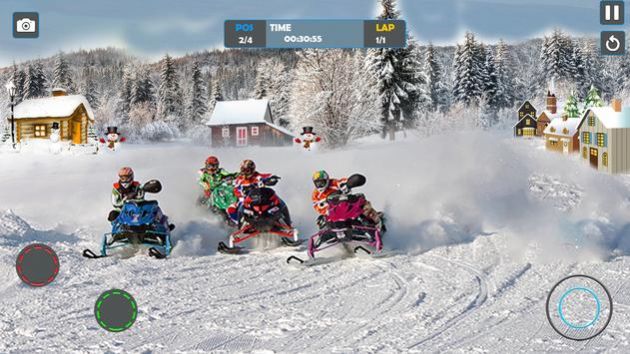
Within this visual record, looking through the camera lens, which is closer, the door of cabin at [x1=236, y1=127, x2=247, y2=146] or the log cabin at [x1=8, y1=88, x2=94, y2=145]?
the log cabin at [x1=8, y1=88, x2=94, y2=145]

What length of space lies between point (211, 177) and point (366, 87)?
26.7 meters

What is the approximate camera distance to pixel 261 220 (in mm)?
12305

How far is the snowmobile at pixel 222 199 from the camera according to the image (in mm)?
14773

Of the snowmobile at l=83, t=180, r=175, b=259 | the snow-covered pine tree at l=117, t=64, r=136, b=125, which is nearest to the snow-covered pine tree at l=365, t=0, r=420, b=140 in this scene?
the snow-covered pine tree at l=117, t=64, r=136, b=125

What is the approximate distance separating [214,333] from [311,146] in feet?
89.0

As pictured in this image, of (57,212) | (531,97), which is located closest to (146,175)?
(57,212)

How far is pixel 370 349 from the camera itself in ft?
20.0

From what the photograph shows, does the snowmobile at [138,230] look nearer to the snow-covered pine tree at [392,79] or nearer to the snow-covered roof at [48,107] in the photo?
the snow-covered roof at [48,107]

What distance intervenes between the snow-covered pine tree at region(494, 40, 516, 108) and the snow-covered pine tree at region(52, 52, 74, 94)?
112 feet

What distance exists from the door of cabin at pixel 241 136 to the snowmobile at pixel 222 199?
34.2 meters

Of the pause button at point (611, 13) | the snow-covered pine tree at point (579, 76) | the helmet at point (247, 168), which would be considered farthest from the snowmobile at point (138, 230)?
the snow-covered pine tree at point (579, 76)

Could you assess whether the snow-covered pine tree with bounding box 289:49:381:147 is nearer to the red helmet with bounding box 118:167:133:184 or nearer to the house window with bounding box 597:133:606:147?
the house window with bounding box 597:133:606:147

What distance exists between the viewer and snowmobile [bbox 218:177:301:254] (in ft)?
40.2

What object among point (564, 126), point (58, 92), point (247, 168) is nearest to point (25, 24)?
point (247, 168)
